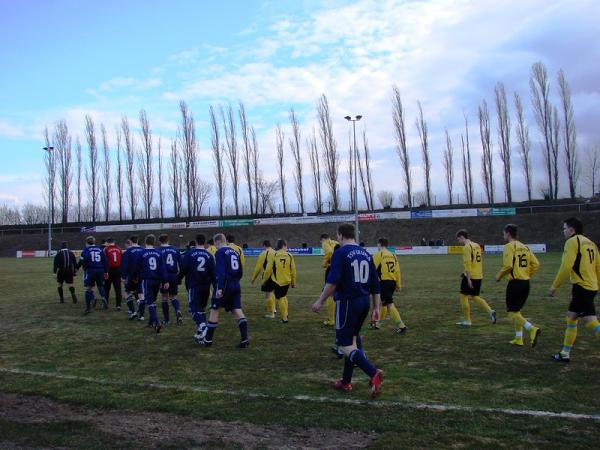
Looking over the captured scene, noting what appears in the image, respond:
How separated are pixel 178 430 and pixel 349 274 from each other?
2.54 metres

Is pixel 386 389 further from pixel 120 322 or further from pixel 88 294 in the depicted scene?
pixel 88 294

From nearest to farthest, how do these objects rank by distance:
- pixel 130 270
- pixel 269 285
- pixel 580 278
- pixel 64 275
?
pixel 580 278 < pixel 269 285 < pixel 130 270 < pixel 64 275

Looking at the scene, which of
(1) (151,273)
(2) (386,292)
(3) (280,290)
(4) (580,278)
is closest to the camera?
(4) (580,278)

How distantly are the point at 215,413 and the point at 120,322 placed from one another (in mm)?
7138

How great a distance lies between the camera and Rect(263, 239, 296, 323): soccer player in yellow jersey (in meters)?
11.0

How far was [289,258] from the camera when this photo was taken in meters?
11.2

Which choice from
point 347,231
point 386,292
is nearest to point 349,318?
point 347,231

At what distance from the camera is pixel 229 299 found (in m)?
8.37

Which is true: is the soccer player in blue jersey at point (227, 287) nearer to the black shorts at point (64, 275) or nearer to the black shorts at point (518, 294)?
the black shorts at point (518, 294)

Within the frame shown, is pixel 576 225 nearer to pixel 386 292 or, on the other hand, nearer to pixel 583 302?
pixel 583 302

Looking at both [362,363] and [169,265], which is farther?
[169,265]

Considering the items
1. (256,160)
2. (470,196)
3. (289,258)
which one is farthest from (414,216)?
(289,258)

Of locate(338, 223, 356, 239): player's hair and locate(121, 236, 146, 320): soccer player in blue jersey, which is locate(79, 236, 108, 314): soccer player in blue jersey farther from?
locate(338, 223, 356, 239): player's hair

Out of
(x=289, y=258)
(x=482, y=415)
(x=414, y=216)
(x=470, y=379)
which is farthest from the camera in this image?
(x=414, y=216)
